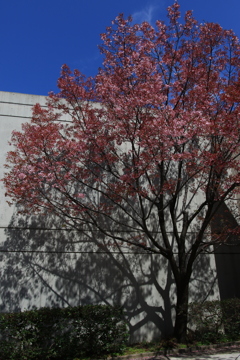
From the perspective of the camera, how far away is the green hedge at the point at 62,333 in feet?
21.2

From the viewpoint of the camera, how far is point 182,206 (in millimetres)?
9609

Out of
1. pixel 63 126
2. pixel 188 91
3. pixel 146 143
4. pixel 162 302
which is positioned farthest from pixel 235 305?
pixel 63 126

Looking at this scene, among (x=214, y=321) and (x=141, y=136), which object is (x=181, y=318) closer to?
(x=214, y=321)

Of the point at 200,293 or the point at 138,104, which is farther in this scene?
the point at 200,293

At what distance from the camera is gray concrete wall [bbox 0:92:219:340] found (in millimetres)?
7695

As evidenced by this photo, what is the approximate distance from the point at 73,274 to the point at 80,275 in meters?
0.20

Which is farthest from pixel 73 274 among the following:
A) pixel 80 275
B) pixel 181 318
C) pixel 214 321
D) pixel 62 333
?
pixel 214 321

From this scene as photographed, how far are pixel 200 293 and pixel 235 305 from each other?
1039 millimetres

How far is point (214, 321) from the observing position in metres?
8.02

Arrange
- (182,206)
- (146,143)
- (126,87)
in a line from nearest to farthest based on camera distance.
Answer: (146,143) → (126,87) → (182,206)

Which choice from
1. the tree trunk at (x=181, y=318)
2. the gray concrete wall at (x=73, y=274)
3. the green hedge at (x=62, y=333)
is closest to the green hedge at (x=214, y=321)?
the tree trunk at (x=181, y=318)

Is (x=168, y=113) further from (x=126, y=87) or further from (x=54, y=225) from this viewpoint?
(x=54, y=225)

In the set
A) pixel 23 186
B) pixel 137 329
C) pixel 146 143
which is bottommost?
pixel 137 329

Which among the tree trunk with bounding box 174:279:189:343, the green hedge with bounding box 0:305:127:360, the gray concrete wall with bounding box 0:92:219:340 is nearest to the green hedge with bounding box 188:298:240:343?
the tree trunk with bounding box 174:279:189:343
